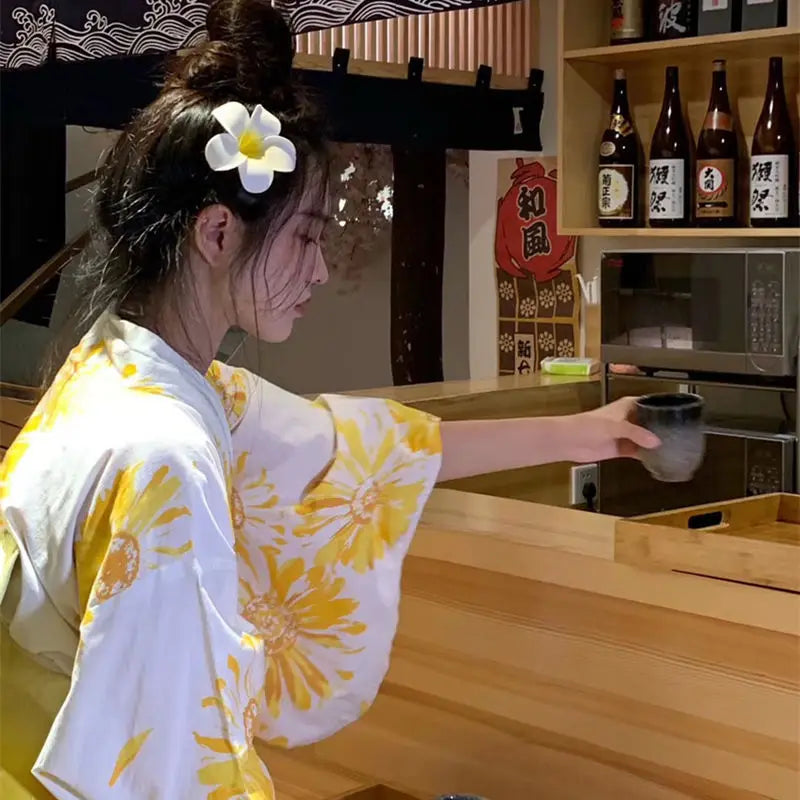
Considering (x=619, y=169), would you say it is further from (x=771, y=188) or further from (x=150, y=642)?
(x=150, y=642)

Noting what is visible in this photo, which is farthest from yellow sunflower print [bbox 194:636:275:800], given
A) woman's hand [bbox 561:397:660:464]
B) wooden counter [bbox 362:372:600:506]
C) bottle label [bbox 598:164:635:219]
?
bottle label [bbox 598:164:635:219]

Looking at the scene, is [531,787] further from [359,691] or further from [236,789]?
[236,789]

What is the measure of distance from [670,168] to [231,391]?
159cm

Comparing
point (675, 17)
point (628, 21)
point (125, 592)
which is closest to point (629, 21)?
point (628, 21)

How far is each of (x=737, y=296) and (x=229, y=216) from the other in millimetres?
1619

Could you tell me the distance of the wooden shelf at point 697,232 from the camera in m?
2.38

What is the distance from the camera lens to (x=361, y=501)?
1339 mm

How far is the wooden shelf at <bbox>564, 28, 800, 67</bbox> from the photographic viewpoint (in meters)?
2.38

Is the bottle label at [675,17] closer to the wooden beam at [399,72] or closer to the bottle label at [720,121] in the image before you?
the bottle label at [720,121]

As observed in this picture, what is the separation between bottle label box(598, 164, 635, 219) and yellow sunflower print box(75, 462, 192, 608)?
6.50ft

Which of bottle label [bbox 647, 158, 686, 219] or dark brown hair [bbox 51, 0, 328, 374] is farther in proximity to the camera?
bottle label [bbox 647, 158, 686, 219]

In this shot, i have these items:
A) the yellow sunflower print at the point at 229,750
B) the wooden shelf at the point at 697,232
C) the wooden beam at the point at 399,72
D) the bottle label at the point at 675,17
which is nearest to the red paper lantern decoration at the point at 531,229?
the wooden beam at the point at 399,72

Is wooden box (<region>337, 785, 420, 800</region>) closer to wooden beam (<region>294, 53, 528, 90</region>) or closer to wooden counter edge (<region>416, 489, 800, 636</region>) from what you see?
wooden counter edge (<region>416, 489, 800, 636</region>)

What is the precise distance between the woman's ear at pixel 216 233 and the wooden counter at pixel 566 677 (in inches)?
20.2
